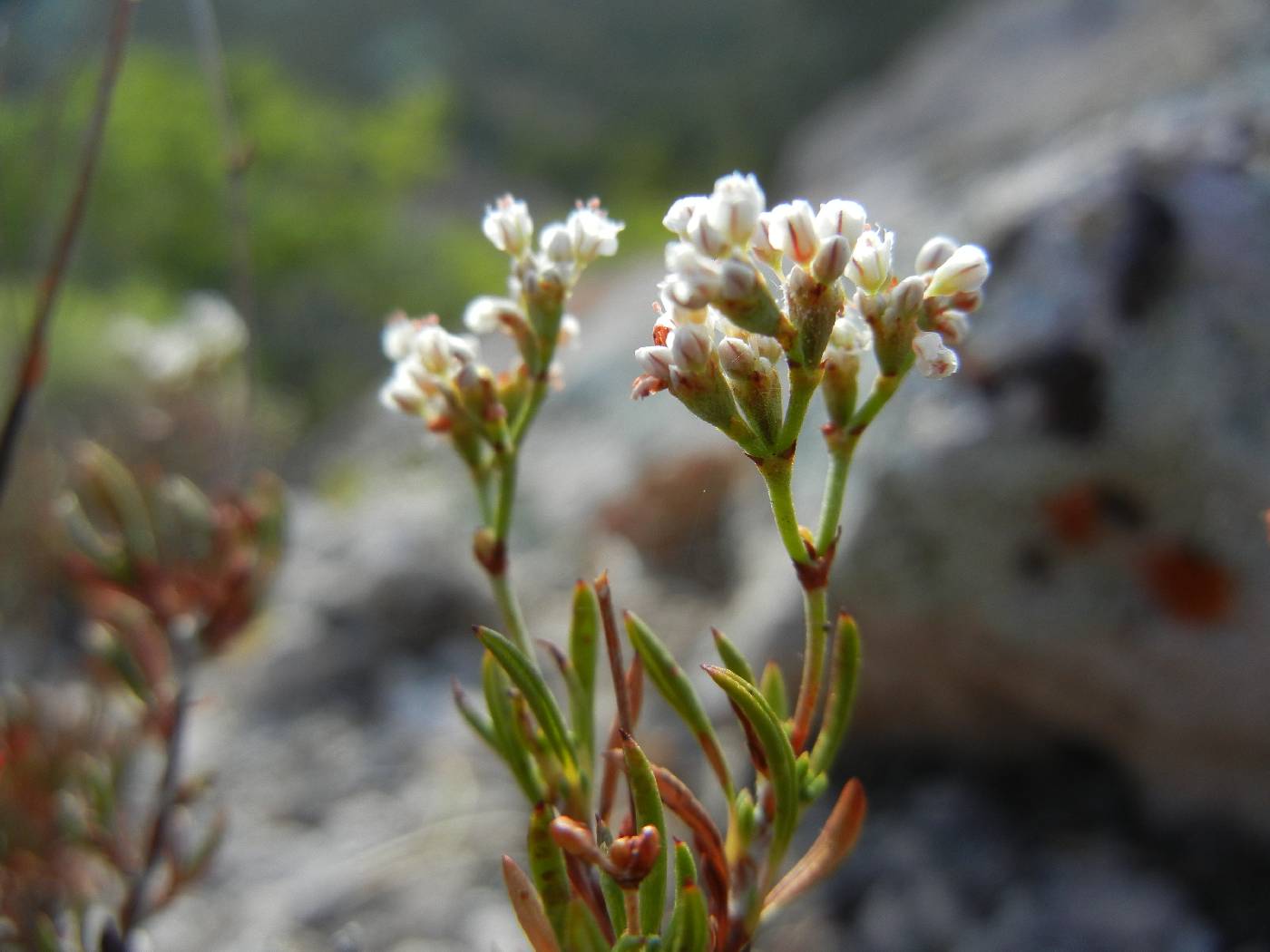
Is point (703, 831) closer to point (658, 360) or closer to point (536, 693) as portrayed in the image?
point (536, 693)

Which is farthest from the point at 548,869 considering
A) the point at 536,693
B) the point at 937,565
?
the point at 937,565

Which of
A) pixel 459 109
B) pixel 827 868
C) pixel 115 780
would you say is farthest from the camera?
pixel 459 109

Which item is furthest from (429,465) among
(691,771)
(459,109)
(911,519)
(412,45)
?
Answer: (412,45)

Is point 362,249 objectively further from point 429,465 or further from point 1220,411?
point 1220,411

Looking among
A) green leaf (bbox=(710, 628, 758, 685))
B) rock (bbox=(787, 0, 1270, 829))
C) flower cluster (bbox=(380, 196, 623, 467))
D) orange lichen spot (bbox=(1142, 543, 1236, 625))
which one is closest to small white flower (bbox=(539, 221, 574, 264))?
flower cluster (bbox=(380, 196, 623, 467))

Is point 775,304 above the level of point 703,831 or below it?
above

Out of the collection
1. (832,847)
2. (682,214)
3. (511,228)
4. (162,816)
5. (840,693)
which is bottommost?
(832,847)

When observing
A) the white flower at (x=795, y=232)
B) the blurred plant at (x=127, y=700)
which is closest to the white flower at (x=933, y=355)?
the white flower at (x=795, y=232)

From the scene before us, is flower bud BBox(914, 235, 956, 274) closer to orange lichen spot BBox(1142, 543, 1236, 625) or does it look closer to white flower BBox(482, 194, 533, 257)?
white flower BBox(482, 194, 533, 257)
